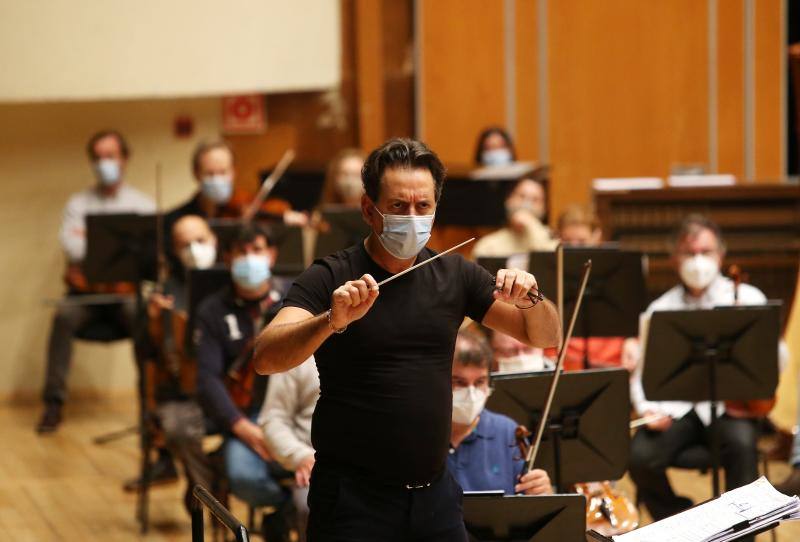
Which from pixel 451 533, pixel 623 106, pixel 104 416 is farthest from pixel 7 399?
pixel 451 533

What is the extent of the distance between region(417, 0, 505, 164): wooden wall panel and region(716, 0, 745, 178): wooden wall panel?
56.7 inches

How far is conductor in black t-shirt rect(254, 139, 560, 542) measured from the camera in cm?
255

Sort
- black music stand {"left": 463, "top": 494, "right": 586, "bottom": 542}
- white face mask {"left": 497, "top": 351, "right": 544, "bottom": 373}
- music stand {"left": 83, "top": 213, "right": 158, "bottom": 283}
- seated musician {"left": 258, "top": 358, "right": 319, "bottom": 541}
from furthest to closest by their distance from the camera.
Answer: music stand {"left": 83, "top": 213, "right": 158, "bottom": 283} < white face mask {"left": 497, "top": 351, "right": 544, "bottom": 373} < seated musician {"left": 258, "top": 358, "right": 319, "bottom": 541} < black music stand {"left": 463, "top": 494, "right": 586, "bottom": 542}

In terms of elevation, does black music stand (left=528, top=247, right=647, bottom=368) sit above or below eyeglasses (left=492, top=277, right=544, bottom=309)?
below

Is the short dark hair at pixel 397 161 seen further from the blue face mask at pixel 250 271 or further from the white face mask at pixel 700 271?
the white face mask at pixel 700 271

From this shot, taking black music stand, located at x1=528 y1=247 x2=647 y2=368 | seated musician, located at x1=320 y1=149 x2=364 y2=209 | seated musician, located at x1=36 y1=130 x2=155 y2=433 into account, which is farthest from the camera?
seated musician, located at x1=36 y1=130 x2=155 y2=433

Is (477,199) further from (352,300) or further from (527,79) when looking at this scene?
(352,300)

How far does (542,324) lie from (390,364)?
33 cm

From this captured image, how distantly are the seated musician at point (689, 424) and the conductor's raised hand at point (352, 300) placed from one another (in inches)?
97.4

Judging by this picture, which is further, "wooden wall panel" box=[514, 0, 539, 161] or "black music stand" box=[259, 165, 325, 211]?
"wooden wall panel" box=[514, 0, 539, 161]

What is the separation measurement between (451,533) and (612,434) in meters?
1.34

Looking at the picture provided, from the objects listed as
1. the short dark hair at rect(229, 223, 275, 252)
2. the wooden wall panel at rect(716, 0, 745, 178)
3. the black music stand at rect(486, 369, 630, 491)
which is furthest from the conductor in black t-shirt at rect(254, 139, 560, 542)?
the wooden wall panel at rect(716, 0, 745, 178)

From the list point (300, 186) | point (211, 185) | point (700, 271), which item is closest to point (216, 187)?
point (211, 185)

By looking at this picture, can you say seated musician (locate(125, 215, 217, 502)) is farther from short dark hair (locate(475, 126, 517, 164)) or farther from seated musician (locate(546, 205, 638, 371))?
short dark hair (locate(475, 126, 517, 164))
